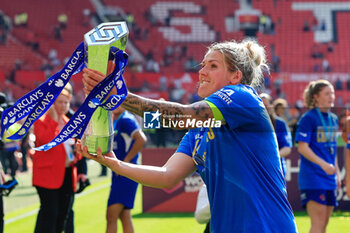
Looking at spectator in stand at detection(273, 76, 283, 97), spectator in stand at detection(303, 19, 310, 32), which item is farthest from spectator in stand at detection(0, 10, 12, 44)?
spectator in stand at detection(303, 19, 310, 32)

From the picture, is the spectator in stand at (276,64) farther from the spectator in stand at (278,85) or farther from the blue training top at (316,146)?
the blue training top at (316,146)

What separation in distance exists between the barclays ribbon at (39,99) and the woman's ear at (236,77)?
681mm

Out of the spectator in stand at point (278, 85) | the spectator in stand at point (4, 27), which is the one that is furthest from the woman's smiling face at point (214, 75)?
the spectator in stand at point (4, 27)

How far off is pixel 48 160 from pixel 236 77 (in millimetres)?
3388

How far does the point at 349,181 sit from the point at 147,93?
22.3 m

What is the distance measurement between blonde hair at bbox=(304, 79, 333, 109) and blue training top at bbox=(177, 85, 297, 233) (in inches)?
131

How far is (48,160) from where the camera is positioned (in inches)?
209

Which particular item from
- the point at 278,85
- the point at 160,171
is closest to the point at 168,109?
the point at 160,171

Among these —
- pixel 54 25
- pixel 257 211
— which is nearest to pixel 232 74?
pixel 257 211

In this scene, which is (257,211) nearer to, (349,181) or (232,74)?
(232,74)

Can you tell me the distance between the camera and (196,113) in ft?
6.58

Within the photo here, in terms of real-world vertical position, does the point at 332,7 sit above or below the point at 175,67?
above

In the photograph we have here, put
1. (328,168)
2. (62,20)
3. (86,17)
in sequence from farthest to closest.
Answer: (86,17) < (62,20) < (328,168)

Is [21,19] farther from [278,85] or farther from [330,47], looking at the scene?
[330,47]
